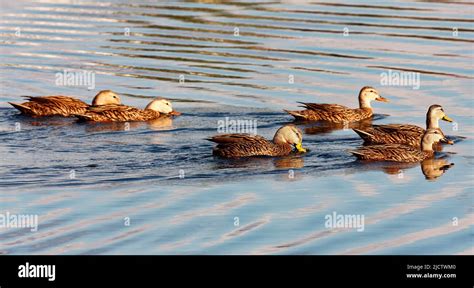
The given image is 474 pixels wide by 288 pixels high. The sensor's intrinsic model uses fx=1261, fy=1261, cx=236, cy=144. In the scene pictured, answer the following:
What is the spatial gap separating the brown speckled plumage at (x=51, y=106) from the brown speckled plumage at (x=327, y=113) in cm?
403

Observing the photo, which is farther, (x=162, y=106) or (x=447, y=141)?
(x=162, y=106)

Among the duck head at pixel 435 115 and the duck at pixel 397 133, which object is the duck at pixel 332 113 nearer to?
the duck at pixel 397 133

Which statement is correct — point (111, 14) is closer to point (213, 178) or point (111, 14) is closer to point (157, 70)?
point (157, 70)

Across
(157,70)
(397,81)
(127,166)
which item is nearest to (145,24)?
(157,70)

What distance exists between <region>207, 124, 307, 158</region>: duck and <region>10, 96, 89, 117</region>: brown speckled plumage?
4068 millimetres

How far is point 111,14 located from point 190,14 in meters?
2.36

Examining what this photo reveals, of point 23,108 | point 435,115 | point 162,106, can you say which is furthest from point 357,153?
point 23,108

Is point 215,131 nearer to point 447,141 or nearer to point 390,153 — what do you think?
point 390,153

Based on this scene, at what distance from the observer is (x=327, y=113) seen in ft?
77.8

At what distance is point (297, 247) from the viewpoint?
49.4 ft

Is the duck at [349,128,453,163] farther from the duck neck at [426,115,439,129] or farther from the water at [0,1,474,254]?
the duck neck at [426,115,439,129]

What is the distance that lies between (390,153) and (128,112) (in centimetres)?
575

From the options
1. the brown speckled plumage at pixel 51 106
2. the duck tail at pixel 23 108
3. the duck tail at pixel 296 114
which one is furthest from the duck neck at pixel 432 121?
the duck tail at pixel 23 108
